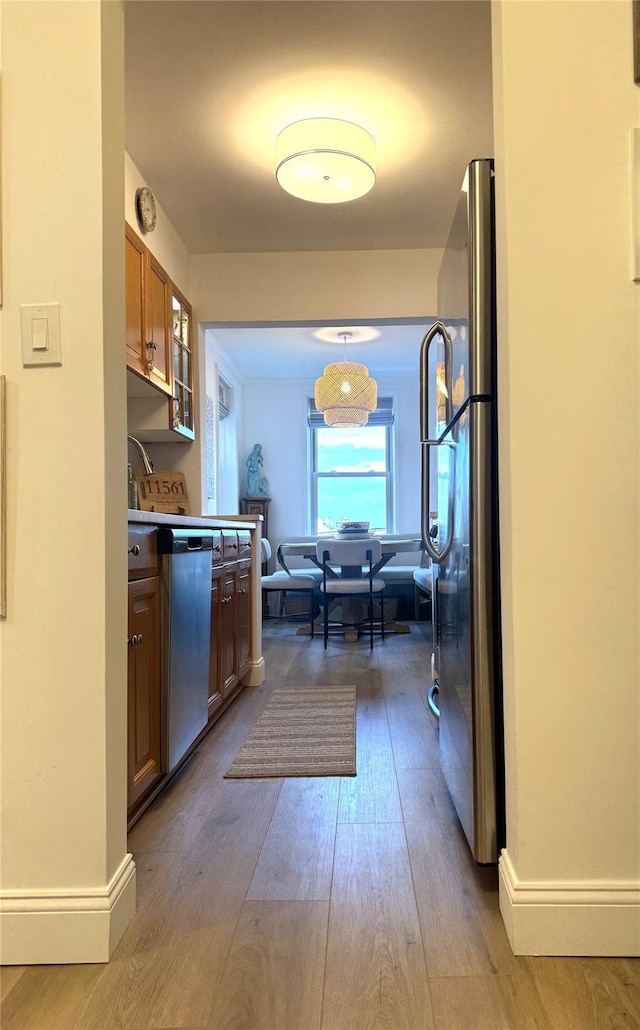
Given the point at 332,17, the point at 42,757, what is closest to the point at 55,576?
the point at 42,757

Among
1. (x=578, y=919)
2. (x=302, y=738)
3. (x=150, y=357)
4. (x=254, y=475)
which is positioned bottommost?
(x=302, y=738)

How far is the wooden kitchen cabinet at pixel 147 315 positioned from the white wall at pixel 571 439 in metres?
1.91

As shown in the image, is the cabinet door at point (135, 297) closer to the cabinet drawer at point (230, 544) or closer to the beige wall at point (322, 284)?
the cabinet drawer at point (230, 544)

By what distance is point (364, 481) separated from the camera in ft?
24.0

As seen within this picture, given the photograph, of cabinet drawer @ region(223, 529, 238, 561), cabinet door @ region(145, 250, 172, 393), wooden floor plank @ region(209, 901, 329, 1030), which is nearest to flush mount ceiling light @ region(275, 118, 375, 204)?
cabinet door @ region(145, 250, 172, 393)

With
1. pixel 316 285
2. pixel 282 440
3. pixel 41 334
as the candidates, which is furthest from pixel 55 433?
pixel 282 440

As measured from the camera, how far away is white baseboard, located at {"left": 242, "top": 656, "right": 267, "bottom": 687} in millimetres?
3730

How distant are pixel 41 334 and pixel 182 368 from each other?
247cm

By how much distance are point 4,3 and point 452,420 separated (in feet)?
4.43

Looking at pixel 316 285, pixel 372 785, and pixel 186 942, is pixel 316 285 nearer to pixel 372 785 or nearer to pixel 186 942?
pixel 372 785

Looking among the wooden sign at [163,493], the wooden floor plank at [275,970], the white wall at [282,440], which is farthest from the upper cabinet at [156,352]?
the white wall at [282,440]

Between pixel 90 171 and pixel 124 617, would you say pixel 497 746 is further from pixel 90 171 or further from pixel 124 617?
pixel 90 171

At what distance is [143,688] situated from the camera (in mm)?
1926

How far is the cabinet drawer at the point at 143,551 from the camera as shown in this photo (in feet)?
6.05
